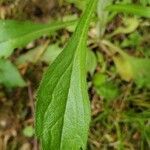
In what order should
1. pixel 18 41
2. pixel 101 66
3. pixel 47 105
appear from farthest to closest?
pixel 101 66
pixel 18 41
pixel 47 105

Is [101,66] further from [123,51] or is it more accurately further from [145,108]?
[145,108]

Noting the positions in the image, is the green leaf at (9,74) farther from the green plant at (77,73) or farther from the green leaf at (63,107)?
the green leaf at (63,107)

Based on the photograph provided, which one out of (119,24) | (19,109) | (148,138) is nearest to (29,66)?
(19,109)

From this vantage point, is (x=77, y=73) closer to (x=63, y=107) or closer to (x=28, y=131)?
(x=63, y=107)

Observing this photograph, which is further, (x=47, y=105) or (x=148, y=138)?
(x=148, y=138)

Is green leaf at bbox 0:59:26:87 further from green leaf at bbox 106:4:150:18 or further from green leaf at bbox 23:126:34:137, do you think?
green leaf at bbox 106:4:150:18

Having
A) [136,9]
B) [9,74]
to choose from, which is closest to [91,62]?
[9,74]

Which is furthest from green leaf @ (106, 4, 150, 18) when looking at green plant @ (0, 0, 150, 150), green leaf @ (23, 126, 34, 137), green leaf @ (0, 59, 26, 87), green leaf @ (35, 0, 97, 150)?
green leaf @ (23, 126, 34, 137)

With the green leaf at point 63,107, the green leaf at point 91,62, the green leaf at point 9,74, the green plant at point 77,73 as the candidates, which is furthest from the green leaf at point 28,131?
the green leaf at point 63,107
